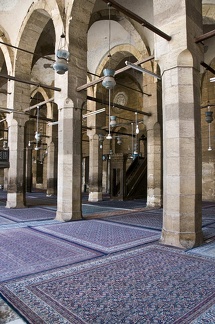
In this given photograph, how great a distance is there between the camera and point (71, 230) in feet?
19.7

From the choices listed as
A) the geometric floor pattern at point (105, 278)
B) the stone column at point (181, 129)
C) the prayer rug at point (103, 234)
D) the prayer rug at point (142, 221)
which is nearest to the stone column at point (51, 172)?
the prayer rug at point (142, 221)

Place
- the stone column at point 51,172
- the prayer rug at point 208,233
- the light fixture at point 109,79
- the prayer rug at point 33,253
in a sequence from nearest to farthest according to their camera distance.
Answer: the prayer rug at point 33,253
the prayer rug at point 208,233
the light fixture at point 109,79
the stone column at point 51,172

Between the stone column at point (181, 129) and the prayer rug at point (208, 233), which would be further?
the prayer rug at point (208, 233)

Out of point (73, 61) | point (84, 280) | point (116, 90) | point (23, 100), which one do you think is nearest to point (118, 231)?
point (84, 280)

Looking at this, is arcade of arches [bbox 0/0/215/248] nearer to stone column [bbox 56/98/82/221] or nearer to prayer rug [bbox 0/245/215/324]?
stone column [bbox 56/98/82/221]

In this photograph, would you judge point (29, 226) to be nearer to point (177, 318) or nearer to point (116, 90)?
point (177, 318)

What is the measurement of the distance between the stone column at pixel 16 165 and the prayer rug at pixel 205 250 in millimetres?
7634

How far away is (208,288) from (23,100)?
384 inches

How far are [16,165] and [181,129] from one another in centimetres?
739

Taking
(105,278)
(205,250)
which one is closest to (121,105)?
(205,250)

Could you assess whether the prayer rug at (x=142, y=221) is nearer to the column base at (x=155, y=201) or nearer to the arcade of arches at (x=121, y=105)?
the arcade of arches at (x=121, y=105)

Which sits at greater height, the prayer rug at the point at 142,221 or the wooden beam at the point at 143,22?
the wooden beam at the point at 143,22

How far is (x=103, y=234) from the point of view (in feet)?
18.4

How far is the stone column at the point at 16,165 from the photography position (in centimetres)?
1020
